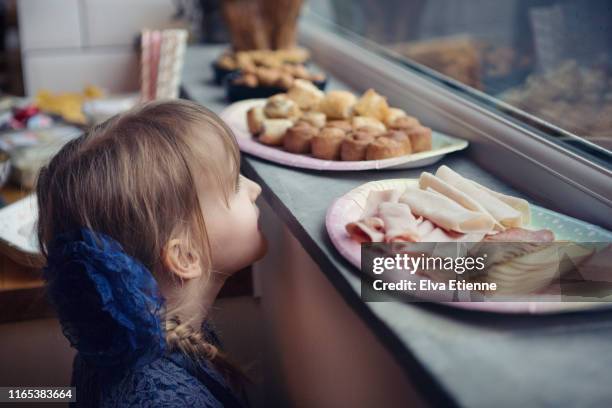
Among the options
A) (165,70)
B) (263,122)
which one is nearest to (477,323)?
(263,122)

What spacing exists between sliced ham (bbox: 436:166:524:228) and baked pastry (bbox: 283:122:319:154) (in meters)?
0.29

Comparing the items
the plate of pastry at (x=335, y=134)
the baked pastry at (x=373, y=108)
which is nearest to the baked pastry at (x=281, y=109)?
the plate of pastry at (x=335, y=134)

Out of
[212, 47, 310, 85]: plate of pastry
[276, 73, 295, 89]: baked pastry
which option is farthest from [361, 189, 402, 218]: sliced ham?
[212, 47, 310, 85]: plate of pastry

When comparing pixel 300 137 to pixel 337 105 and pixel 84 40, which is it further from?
pixel 84 40

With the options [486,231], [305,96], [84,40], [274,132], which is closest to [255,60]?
[305,96]

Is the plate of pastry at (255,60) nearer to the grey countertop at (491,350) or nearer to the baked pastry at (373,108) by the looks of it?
the baked pastry at (373,108)

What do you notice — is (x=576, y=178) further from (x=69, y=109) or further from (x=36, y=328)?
(x=69, y=109)

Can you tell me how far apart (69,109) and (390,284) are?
1388 mm

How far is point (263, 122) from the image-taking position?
4.11 feet

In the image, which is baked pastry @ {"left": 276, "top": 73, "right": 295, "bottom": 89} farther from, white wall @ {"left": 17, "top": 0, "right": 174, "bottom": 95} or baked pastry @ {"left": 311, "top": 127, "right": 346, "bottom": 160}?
white wall @ {"left": 17, "top": 0, "right": 174, "bottom": 95}

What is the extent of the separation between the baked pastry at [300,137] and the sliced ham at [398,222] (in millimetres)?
327

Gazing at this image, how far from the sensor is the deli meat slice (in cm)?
79

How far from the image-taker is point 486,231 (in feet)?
2.71

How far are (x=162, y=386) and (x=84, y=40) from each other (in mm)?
1627
